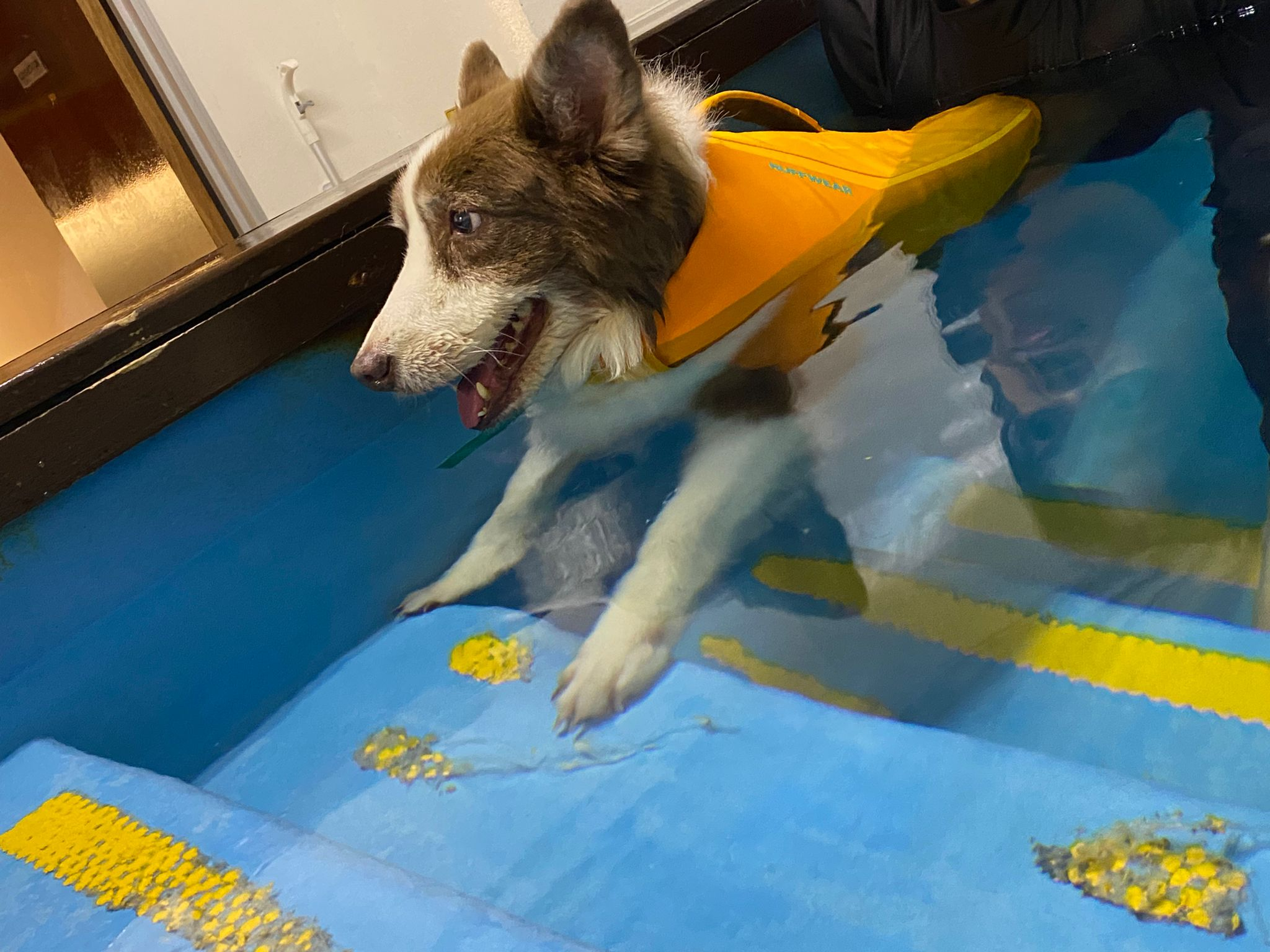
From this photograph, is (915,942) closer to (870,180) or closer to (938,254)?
(938,254)

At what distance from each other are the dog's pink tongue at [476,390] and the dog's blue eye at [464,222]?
248 mm

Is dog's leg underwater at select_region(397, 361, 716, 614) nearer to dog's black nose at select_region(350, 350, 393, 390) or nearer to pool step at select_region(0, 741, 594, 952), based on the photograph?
dog's black nose at select_region(350, 350, 393, 390)

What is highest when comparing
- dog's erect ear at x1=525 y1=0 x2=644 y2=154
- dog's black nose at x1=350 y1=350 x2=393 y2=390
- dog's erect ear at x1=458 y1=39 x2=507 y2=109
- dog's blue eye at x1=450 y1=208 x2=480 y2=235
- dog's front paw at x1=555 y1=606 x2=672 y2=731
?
dog's erect ear at x1=458 y1=39 x2=507 y2=109

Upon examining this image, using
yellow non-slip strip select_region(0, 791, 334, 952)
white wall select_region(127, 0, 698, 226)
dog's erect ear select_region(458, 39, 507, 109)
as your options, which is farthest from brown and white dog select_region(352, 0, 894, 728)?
white wall select_region(127, 0, 698, 226)

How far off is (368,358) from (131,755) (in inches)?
33.4

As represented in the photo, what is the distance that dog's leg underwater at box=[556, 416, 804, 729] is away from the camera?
1.43 meters

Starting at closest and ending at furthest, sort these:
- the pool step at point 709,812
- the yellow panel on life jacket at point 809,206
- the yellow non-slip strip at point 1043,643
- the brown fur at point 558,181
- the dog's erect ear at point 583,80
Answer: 1. the pool step at point 709,812
2. the yellow non-slip strip at point 1043,643
3. the dog's erect ear at point 583,80
4. the brown fur at point 558,181
5. the yellow panel on life jacket at point 809,206

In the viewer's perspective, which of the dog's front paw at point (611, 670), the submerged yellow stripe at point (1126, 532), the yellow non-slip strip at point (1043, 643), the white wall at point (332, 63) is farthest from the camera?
the white wall at point (332, 63)

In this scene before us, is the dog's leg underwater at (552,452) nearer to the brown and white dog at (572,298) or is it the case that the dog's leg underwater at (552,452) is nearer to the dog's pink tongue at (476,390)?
the brown and white dog at (572,298)

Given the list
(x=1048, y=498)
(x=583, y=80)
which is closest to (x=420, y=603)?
(x=583, y=80)

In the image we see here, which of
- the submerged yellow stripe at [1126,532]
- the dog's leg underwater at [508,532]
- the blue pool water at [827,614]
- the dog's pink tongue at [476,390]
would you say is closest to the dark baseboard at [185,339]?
the blue pool water at [827,614]

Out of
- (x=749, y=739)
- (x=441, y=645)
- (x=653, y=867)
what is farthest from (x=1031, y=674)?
(x=441, y=645)

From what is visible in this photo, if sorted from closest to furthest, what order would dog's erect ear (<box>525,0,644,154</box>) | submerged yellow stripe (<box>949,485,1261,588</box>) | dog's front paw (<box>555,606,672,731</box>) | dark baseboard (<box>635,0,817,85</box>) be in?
submerged yellow stripe (<box>949,485,1261,588</box>)
dog's front paw (<box>555,606,672,731</box>)
dog's erect ear (<box>525,0,644,154</box>)
dark baseboard (<box>635,0,817,85</box>)

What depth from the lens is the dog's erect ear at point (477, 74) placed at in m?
2.25
